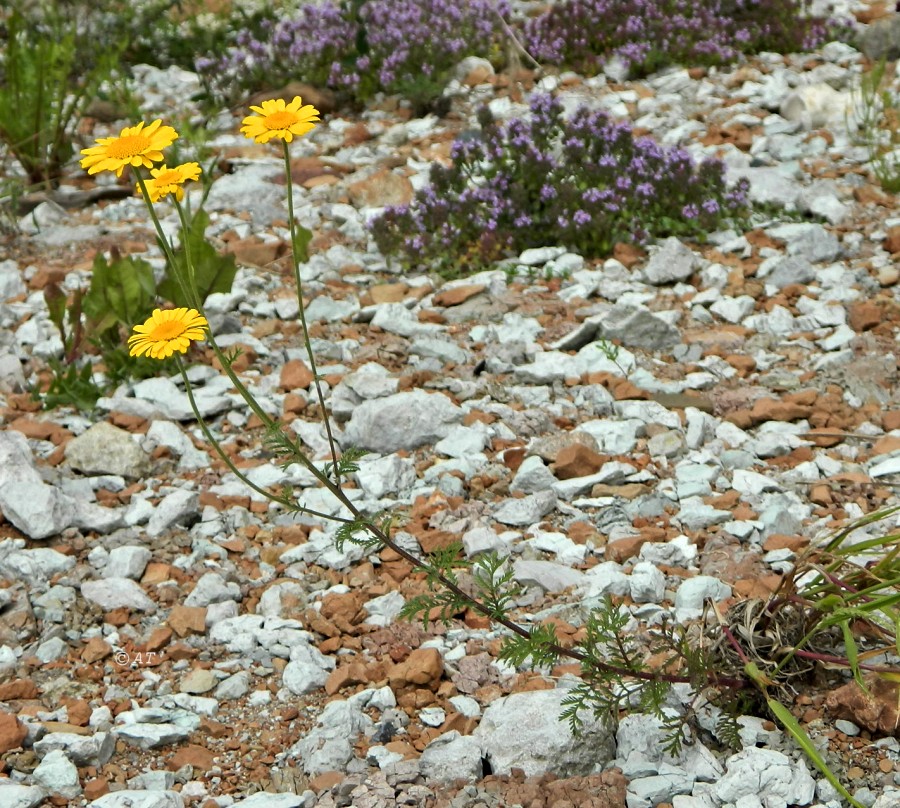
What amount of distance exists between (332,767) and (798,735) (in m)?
1.13

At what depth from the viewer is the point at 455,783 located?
289cm

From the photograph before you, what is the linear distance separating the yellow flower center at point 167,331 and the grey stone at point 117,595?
1.30 meters

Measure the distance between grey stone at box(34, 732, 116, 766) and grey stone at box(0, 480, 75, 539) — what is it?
40.6 inches

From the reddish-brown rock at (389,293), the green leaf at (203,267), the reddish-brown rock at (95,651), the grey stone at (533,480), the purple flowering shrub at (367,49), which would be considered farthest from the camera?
the purple flowering shrub at (367,49)

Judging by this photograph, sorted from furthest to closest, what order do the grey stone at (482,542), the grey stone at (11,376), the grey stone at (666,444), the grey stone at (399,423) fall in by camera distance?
the grey stone at (11,376), the grey stone at (399,423), the grey stone at (666,444), the grey stone at (482,542)

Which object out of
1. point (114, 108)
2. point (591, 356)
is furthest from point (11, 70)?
point (591, 356)

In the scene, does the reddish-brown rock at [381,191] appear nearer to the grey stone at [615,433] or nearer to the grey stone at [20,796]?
the grey stone at [615,433]

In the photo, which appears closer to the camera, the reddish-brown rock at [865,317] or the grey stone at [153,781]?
the grey stone at [153,781]

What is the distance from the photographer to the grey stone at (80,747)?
3.03 metres

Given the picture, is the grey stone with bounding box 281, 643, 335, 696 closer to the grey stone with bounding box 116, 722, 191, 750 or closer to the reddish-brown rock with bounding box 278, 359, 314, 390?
the grey stone with bounding box 116, 722, 191, 750

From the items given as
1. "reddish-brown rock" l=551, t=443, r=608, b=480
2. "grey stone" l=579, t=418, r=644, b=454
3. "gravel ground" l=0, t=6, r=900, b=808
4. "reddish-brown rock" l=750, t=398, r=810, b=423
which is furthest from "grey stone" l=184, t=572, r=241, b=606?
"reddish-brown rock" l=750, t=398, r=810, b=423

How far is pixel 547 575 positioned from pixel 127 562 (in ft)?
4.41

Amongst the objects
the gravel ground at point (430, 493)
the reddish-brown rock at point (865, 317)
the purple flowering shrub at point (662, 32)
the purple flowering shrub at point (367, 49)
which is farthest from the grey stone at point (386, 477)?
the purple flowering shrub at point (662, 32)

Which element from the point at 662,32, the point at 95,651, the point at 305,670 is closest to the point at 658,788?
the point at 305,670
